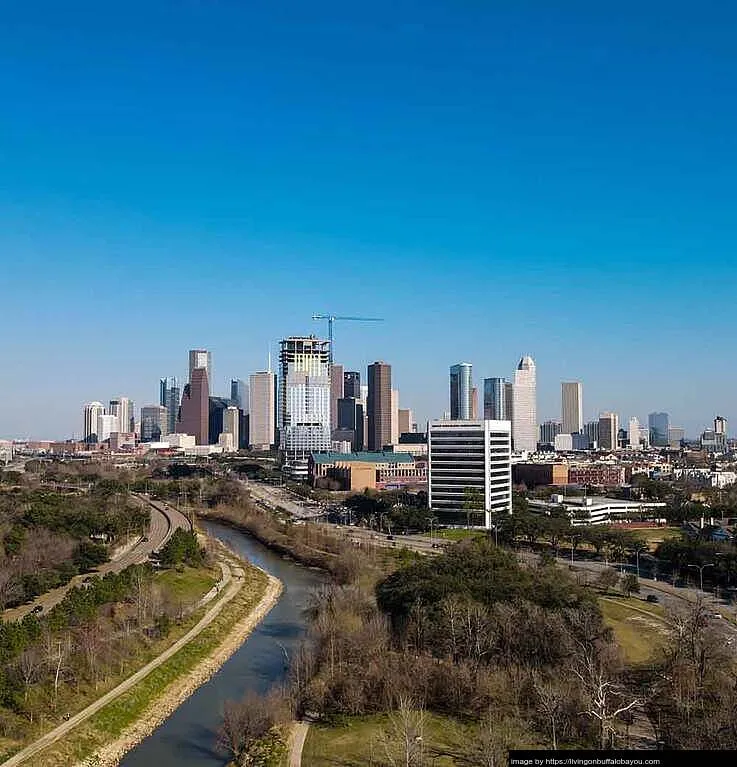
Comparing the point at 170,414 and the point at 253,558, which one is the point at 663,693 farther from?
the point at 170,414

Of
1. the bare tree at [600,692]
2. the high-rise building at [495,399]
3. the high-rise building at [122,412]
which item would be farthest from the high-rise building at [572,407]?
the bare tree at [600,692]

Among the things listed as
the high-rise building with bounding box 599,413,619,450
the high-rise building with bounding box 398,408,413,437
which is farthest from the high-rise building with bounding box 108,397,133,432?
the high-rise building with bounding box 599,413,619,450

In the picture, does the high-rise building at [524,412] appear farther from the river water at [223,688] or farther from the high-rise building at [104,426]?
the river water at [223,688]

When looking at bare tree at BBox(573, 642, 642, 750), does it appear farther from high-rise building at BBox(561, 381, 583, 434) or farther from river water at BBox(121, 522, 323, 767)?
high-rise building at BBox(561, 381, 583, 434)

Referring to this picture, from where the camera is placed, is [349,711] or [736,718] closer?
[736,718]

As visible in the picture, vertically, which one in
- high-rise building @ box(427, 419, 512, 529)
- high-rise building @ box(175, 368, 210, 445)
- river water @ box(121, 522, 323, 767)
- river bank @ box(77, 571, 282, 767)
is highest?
high-rise building @ box(175, 368, 210, 445)

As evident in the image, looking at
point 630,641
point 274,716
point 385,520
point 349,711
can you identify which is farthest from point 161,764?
point 385,520
